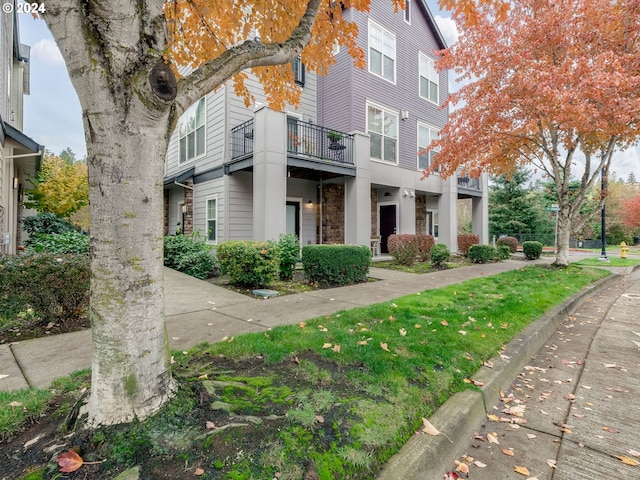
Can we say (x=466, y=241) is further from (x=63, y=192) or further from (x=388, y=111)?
(x=63, y=192)

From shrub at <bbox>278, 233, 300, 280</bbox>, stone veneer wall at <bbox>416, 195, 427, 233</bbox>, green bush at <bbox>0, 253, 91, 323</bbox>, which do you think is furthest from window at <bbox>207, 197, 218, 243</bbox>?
stone veneer wall at <bbox>416, 195, 427, 233</bbox>

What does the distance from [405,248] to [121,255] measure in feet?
31.6

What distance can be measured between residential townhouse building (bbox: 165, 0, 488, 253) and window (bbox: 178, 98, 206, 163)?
44 mm

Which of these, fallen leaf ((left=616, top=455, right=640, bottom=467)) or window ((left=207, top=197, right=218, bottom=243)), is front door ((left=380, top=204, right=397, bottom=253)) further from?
fallen leaf ((left=616, top=455, right=640, bottom=467))

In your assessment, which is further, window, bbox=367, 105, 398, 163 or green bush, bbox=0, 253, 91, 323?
window, bbox=367, 105, 398, 163

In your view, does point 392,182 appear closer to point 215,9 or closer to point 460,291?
point 460,291

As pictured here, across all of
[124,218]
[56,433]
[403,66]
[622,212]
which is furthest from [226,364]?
[622,212]

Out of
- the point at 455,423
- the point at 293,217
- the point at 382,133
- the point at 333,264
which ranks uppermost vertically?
the point at 382,133

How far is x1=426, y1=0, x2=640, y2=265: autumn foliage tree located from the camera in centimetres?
747

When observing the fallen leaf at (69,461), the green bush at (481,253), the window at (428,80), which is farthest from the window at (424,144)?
the fallen leaf at (69,461)

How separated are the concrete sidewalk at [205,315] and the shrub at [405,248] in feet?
7.14

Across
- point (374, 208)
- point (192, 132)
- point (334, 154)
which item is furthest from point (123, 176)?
point (374, 208)

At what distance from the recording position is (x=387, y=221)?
551 inches

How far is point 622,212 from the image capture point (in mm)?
29812
